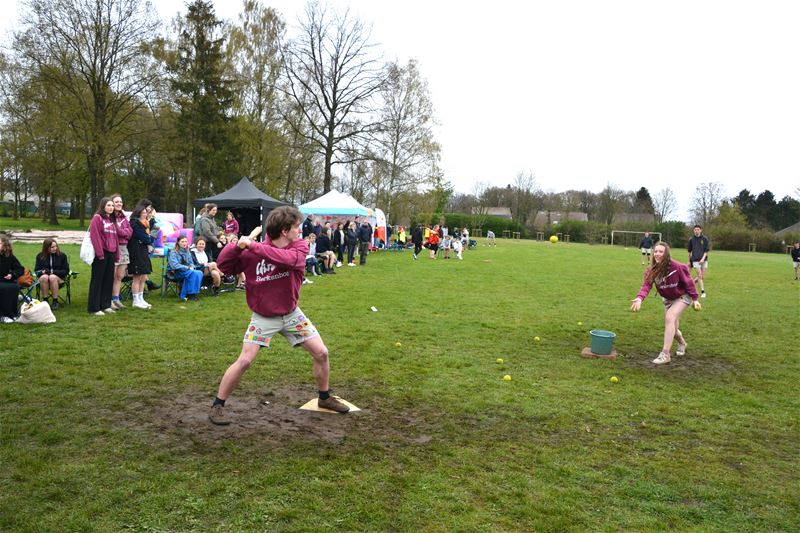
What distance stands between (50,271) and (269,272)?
7.10 metres

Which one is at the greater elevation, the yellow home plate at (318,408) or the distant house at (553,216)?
the distant house at (553,216)

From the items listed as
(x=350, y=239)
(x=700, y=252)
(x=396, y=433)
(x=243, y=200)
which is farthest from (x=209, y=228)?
(x=700, y=252)

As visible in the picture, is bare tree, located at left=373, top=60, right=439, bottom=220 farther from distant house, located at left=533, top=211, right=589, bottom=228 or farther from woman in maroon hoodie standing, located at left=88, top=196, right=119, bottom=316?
distant house, located at left=533, top=211, right=589, bottom=228

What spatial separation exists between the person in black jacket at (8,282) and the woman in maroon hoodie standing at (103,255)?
3.55ft

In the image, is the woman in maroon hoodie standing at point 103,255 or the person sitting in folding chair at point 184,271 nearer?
the woman in maroon hoodie standing at point 103,255

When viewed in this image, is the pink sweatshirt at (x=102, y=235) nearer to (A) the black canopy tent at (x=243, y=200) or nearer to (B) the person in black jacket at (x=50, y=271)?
(B) the person in black jacket at (x=50, y=271)

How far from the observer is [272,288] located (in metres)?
4.84

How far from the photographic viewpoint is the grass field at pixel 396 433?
11.7 feet

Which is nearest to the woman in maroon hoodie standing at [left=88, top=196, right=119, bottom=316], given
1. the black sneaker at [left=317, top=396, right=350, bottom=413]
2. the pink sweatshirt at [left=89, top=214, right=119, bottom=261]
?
the pink sweatshirt at [left=89, top=214, right=119, bottom=261]

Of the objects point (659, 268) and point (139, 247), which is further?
point (139, 247)

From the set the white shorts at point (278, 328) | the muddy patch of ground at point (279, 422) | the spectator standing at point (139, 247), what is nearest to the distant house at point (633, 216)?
the spectator standing at point (139, 247)

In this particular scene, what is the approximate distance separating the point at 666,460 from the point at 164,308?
29.3ft

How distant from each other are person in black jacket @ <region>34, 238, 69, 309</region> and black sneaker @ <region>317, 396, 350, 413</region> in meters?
6.87

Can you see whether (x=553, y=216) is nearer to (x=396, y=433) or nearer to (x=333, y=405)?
(x=333, y=405)
